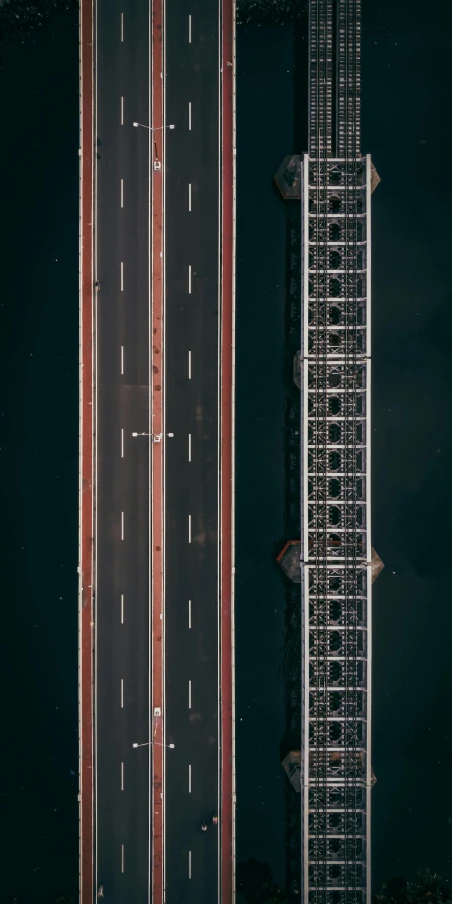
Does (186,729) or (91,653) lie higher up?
(91,653)

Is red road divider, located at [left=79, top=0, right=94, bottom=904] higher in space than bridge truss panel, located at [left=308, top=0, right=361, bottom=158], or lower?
lower

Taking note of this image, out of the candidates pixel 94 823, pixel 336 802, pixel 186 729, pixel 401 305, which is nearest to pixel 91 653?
pixel 186 729

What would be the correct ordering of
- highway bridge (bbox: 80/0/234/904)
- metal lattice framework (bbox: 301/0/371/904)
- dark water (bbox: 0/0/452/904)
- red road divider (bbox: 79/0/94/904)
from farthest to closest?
1. dark water (bbox: 0/0/452/904)
2. highway bridge (bbox: 80/0/234/904)
3. red road divider (bbox: 79/0/94/904)
4. metal lattice framework (bbox: 301/0/371/904)

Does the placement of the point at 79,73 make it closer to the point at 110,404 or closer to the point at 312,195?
the point at 312,195

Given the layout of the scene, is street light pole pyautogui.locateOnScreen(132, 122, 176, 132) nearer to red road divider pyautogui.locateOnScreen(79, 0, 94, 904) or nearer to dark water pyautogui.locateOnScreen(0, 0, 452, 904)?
red road divider pyautogui.locateOnScreen(79, 0, 94, 904)
